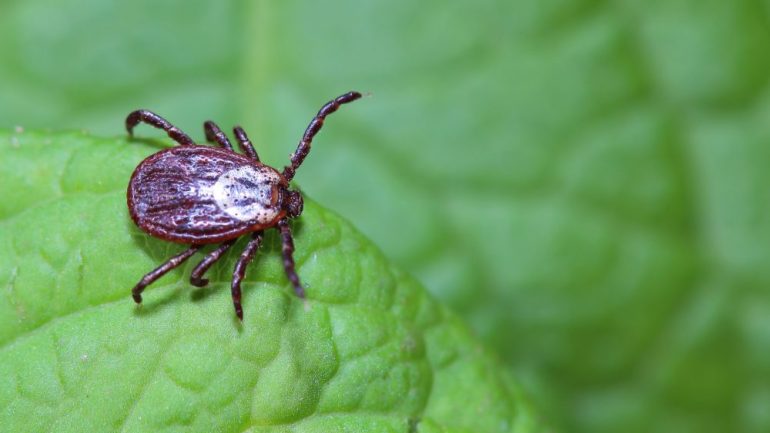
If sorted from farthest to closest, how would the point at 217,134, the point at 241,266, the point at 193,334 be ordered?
1. the point at 217,134
2. the point at 241,266
3. the point at 193,334

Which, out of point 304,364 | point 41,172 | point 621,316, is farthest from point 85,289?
point 621,316

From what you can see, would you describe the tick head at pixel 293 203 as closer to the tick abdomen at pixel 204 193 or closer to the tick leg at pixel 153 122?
the tick abdomen at pixel 204 193

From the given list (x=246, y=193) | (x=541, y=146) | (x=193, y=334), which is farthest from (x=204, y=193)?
(x=541, y=146)

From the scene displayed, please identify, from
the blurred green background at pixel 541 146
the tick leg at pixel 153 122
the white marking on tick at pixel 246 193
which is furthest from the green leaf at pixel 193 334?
the blurred green background at pixel 541 146

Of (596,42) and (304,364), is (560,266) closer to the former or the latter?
(596,42)

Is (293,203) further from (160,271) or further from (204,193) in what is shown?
(160,271)

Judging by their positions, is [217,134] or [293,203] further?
[217,134]

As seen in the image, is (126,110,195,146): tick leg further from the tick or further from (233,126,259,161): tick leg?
(233,126,259,161): tick leg
